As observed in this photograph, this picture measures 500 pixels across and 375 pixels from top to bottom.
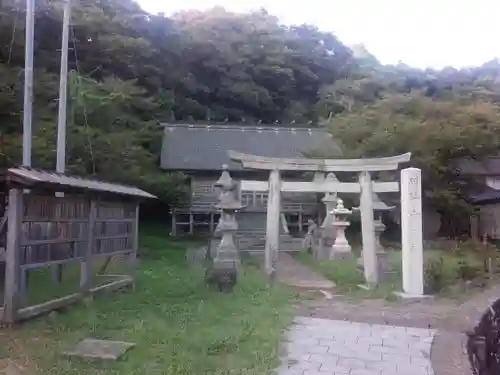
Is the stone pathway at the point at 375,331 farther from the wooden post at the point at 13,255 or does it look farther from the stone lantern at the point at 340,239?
the stone lantern at the point at 340,239

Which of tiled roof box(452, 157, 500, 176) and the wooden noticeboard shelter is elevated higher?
tiled roof box(452, 157, 500, 176)

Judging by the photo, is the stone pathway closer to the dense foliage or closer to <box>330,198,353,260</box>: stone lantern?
<box>330,198,353,260</box>: stone lantern

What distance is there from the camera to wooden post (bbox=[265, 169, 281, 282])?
13094mm

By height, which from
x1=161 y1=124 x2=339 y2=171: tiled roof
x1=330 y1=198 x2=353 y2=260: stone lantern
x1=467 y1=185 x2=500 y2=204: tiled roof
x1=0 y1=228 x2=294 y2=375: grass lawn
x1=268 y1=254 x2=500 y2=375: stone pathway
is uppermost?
x1=161 y1=124 x2=339 y2=171: tiled roof

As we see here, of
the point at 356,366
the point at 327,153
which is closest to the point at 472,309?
the point at 356,366

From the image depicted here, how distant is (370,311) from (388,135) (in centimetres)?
1319

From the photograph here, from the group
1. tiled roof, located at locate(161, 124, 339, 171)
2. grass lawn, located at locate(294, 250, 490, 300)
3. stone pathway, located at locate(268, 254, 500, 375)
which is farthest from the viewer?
tiled roof, located at locate(161, 124, 339, 171)

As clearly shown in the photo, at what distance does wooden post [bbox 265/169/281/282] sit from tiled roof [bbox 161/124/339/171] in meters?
14.8

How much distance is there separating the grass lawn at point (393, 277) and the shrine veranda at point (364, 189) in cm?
45

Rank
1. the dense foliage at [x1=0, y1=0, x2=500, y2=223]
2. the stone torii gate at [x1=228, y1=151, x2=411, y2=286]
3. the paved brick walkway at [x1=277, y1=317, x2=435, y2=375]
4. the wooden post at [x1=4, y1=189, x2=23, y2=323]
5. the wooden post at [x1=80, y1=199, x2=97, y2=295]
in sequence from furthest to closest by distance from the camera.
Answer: the dense foliage at [x1=0, y1=0, x2=500, y2=223], the stone torii gate at [x1=228, y1=151, x2=411, y2=286], the wooden post at [x1=80, y1=199, x2=97, y2=295], the wooden post at [x1=4, y1=189, x2=23, y2=323], the paved brick walkway at [x1=277, y1=317, x2=435, y2=375]

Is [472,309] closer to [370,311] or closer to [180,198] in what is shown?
[370,311]

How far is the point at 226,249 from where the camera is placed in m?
12.9

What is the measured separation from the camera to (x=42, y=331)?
6629 millimetres

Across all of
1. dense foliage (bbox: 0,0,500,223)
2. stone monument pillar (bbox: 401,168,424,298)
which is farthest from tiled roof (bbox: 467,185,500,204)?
stone monument pillar (bbox: 401,168,424,298)
